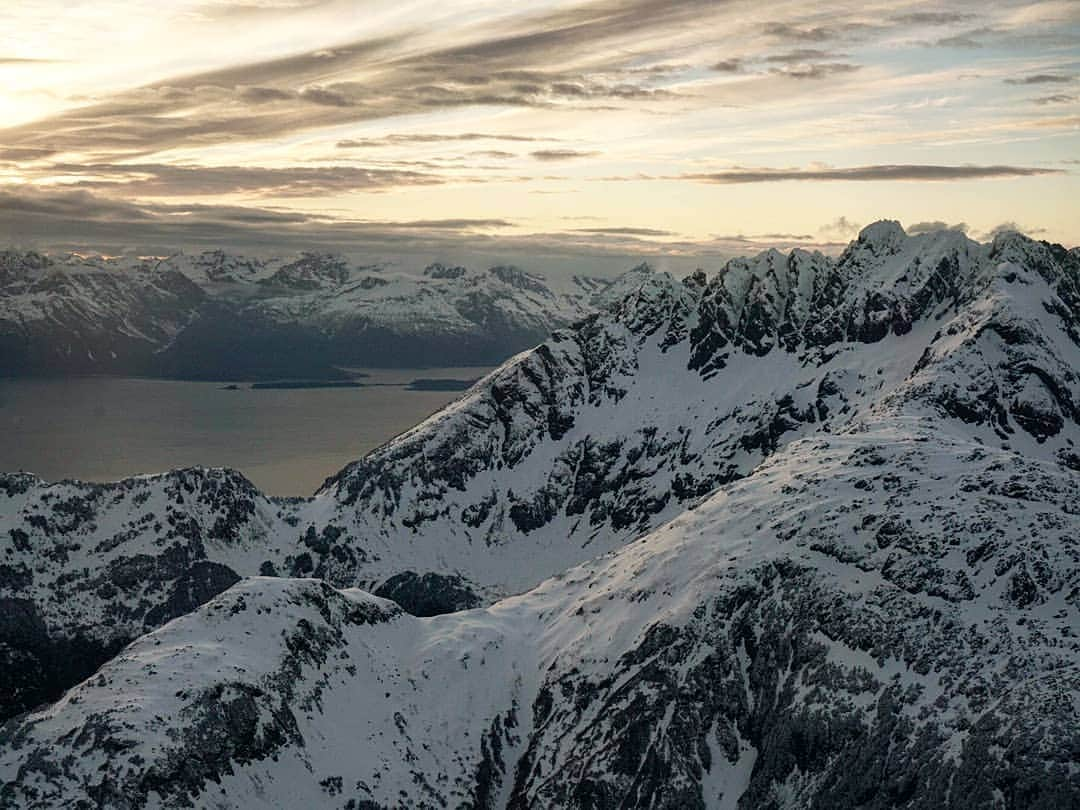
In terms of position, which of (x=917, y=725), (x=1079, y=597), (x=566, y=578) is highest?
(x=1079, y=597)

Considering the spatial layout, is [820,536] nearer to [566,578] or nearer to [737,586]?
[737,586]

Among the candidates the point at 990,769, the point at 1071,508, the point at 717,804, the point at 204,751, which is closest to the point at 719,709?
the point at 717,804

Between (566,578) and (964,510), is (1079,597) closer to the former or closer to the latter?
(964,510)

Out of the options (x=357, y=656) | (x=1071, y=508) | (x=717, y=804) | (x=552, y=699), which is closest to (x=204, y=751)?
(x=357, y=656)

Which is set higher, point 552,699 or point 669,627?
point 669,627

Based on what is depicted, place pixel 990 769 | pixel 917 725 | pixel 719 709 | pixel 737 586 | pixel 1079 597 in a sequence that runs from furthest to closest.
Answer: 1. pixel 737 586
2. pixel 719 709
3. pixel 1079 597
4. pixel 917 725
5. pixel 990 769

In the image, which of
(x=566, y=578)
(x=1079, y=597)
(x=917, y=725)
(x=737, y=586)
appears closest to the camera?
(x=917, y=725)

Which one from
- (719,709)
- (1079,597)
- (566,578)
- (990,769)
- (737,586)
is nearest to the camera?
(990,769)

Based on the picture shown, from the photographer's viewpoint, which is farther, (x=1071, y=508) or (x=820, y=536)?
(x=820, y=536)

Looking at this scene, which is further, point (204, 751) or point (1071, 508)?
point (1071, 508)
